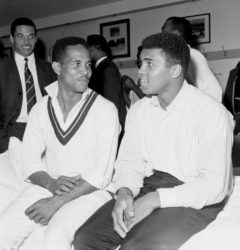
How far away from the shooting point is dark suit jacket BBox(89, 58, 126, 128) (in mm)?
3582

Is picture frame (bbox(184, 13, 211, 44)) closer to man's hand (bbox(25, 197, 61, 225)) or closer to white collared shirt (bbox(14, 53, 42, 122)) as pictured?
white collared shirt (bbox(14, 53, 42, 122))

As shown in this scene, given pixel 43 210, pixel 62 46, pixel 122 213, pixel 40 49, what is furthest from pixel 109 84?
pixel 40 49

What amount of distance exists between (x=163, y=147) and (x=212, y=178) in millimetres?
306

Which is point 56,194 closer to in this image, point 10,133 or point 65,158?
point 65,158

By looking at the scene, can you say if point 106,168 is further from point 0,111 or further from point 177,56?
point 0,111

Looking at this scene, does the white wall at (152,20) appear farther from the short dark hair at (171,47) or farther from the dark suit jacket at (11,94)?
the short dark hair at (171,47)

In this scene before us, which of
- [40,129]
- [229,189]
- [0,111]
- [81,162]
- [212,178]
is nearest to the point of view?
[212,178]

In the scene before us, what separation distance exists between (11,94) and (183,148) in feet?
6.07

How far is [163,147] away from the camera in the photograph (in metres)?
1.97

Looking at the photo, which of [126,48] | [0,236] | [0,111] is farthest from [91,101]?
[126,48]

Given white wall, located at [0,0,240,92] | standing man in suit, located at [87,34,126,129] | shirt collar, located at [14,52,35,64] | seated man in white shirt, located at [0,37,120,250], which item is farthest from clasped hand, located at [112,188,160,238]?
white wall, located at [0,0,240,92]

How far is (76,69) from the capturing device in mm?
2434

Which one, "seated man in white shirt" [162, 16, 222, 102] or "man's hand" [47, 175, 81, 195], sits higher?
"seated man in white shirt" [162, 16, 222, 102]

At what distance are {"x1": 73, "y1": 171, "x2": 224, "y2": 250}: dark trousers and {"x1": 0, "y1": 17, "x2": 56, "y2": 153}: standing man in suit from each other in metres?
1.47
